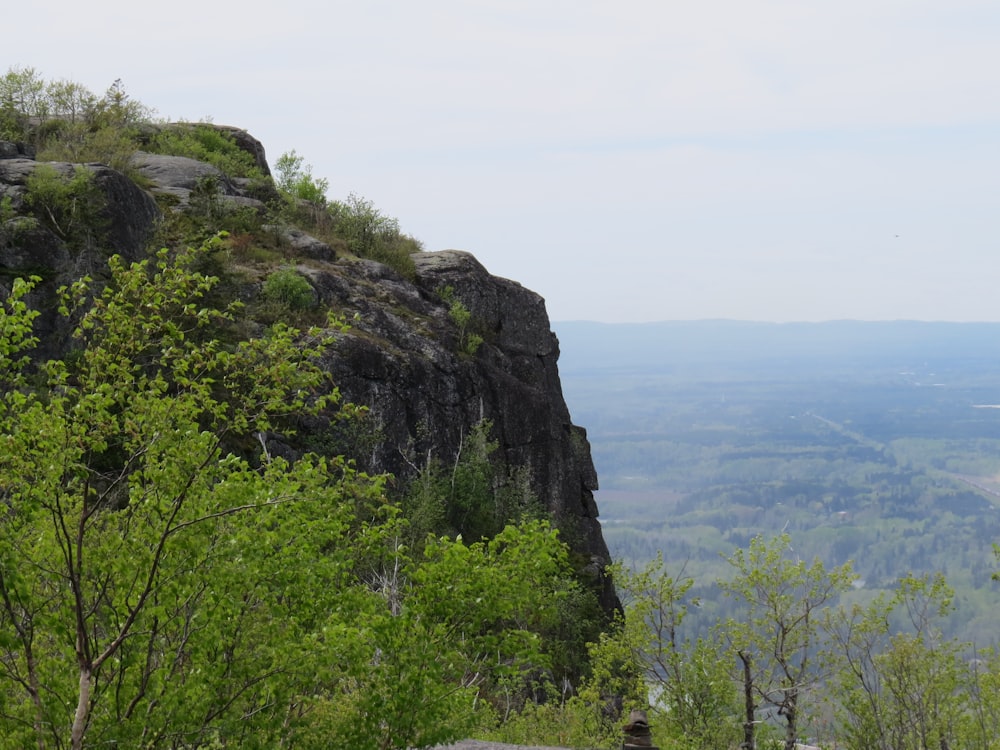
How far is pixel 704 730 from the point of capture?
Answer: 84.6 ft

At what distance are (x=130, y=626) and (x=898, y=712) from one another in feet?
70.7

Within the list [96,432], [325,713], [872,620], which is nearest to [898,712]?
[872,620]

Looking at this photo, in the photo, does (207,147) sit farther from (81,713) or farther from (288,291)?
(81,713)

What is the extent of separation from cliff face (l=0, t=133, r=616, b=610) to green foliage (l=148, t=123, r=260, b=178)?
12.3 ft

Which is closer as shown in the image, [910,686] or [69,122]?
[910,686]

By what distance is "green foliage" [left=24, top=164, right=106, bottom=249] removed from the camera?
108ft

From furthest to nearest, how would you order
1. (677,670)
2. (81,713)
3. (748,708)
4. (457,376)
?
1. (457,376)
2. (677,670)
3. (748,708)
4. (81,713)

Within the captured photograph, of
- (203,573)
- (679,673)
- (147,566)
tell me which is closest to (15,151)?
(679,673)

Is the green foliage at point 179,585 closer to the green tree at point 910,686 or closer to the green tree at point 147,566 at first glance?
the green tree at point 147,566

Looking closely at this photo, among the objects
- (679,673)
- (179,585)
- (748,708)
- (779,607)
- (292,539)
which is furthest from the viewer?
(779,607)

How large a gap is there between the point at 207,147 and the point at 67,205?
80.3 ft

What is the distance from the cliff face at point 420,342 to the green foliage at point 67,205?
42cm

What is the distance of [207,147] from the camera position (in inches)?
2215

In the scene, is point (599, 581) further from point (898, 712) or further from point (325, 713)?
point (325, 713)
